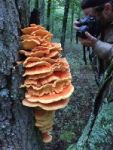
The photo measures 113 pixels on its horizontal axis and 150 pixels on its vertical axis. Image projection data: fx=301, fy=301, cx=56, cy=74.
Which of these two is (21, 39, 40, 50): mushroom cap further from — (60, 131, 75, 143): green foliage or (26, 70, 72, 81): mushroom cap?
(60, 131, 75, 143): green foliage

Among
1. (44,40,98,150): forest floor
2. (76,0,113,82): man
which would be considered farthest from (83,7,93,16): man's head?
(44,40,98,150): forest floor

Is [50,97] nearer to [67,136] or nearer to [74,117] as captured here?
[67,136]

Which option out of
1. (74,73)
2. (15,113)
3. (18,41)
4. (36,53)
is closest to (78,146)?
(15,113)

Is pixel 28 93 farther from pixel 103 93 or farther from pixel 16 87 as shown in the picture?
pixel 103 93

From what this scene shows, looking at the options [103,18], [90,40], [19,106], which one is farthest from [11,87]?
[103,18]

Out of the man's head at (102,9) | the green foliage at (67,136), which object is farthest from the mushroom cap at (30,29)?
the green foliage at (67,136)

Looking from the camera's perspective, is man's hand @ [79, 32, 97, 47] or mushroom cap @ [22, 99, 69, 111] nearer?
mushroom cap @ [22, 99, 69, 111]
